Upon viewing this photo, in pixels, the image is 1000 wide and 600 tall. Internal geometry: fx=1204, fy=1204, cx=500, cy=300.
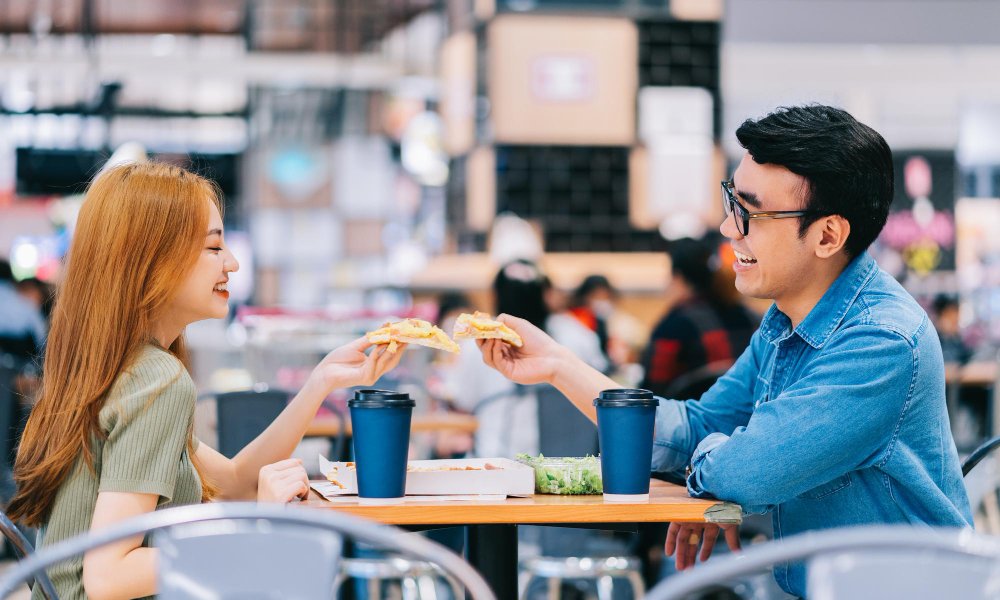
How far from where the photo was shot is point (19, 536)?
1.78 meters

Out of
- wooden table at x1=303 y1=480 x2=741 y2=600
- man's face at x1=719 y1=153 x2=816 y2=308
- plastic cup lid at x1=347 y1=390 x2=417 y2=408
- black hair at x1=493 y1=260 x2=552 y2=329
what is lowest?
black hair at x1=493 y1=260 x2=552 y2=329

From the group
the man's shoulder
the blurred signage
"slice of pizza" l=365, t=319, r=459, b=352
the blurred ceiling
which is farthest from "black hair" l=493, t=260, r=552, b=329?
the blurred ceiling

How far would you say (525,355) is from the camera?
2.18m

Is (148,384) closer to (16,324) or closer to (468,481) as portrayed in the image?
(468,481)

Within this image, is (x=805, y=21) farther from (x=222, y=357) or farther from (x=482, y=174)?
(x=222, y=357)

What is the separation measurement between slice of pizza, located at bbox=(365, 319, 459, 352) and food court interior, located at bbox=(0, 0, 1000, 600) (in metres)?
0.52

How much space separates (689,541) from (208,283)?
93 centimetres

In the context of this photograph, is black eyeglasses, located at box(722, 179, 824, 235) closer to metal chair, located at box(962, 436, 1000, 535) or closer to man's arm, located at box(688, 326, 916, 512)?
man's arm, located at box(688, 326, 916, 512)

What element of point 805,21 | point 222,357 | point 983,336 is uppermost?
point 805,21

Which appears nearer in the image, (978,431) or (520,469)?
(520,469)

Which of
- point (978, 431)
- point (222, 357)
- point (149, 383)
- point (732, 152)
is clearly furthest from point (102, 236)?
point (732, 152)

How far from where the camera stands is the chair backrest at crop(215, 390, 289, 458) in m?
3.05

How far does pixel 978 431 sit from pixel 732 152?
10.4 metres

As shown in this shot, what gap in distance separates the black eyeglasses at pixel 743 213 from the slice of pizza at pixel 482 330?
0.42 meters
